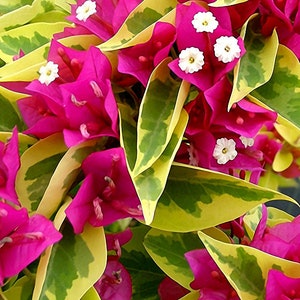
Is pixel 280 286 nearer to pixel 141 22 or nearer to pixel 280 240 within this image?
pixel 280 240

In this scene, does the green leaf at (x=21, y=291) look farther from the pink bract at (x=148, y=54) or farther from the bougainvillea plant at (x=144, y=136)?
the pink bract at (x=148, y=54)

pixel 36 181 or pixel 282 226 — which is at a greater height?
pixel 36 181

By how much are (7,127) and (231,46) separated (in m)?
0.25

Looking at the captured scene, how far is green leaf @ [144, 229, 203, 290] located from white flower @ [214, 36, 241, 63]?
22cm

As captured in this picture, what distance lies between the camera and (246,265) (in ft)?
2.11

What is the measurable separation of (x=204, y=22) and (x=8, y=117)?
23cm

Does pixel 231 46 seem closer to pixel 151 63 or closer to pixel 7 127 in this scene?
pixel 151 63

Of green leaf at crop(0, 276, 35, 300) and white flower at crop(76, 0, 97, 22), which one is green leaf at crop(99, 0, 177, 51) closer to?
white flower at crop(76, 0, 97, 22)

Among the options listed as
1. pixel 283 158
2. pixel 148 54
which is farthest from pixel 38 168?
pixel 283 158

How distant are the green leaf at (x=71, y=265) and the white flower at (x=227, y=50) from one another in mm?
197

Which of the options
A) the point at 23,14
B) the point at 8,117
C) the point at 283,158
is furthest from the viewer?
the point at 283,158

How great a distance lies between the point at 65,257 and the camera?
64cm

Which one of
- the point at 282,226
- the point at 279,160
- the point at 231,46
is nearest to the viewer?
the point at 231,46

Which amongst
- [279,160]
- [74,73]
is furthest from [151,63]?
[279,160]
